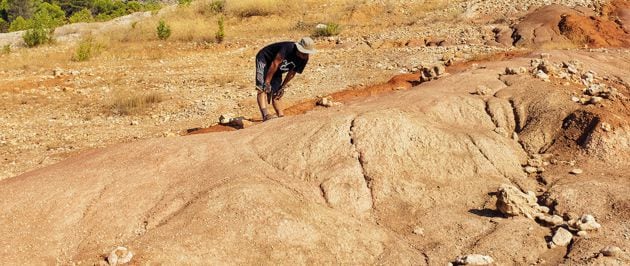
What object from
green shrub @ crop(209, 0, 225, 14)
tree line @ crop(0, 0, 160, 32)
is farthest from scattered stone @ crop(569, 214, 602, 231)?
tree line @ crop(0, 0, 160, 32)

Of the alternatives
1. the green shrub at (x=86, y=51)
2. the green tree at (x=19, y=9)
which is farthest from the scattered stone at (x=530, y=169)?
the green tree at (x=19, y=9)

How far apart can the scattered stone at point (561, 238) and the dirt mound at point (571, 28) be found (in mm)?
9863

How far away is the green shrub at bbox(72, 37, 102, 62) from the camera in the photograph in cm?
1361

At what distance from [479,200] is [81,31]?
16.7m

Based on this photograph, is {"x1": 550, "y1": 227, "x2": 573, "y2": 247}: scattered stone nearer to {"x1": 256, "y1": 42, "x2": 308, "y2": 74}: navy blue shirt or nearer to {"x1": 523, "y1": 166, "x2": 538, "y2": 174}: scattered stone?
{"x1": 523, "y1": 166, "x2": 538, "y2": 174}: scattered stone

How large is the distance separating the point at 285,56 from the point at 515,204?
10.6 ft

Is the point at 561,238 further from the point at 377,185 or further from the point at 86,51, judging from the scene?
the point at 86,51

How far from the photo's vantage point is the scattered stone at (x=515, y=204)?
3961 mm

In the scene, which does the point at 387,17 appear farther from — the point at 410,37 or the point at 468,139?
the point at 468,139

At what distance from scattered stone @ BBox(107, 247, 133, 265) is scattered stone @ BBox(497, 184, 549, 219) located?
255 cm

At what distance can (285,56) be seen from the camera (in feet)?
20.6

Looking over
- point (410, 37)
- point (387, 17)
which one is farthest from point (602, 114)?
point (387, 17)

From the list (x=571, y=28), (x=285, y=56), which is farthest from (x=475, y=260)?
(x=571, y=28)

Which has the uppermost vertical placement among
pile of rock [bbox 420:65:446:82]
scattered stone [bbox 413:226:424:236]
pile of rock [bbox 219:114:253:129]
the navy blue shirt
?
the navy blue shirt
